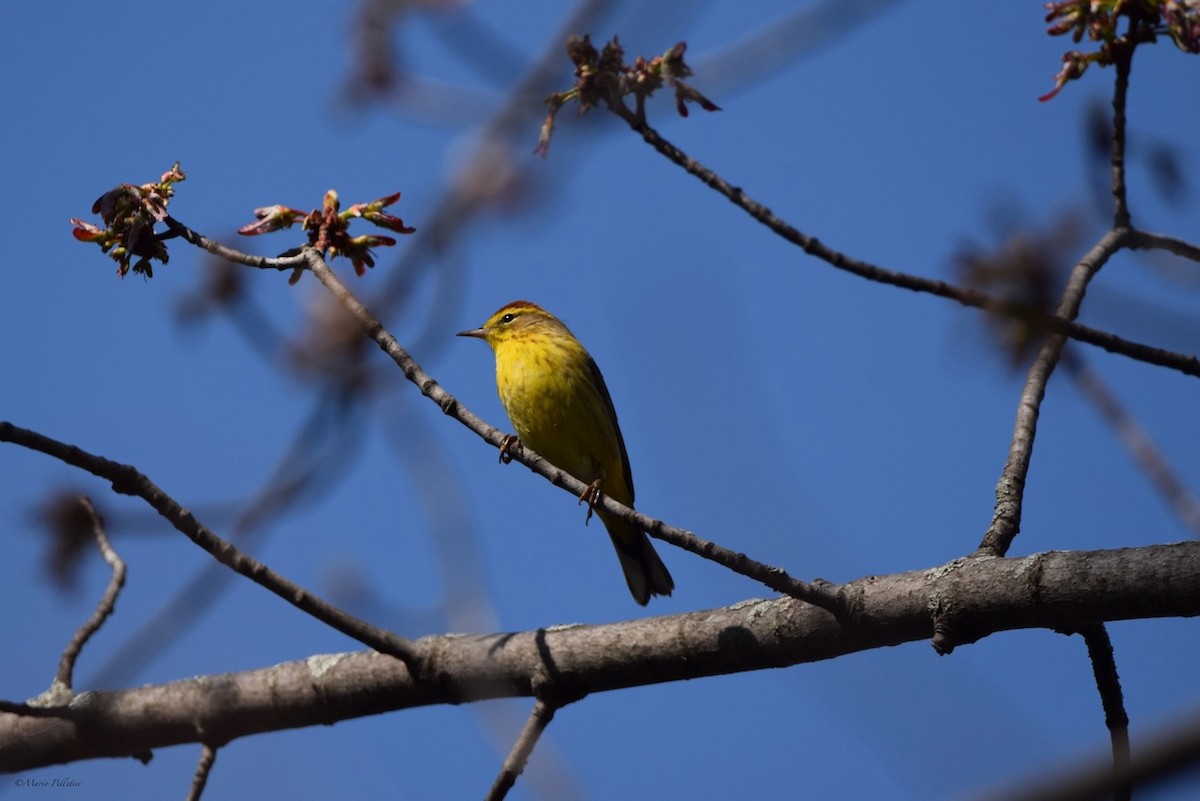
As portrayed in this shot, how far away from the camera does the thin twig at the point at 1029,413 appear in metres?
3.63

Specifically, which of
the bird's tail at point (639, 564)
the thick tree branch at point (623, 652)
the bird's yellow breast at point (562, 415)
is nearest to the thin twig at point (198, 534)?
the thick tree branch at point (623, 652)

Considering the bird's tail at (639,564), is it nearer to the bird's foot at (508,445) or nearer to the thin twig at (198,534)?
the bird's foot at (508,445)

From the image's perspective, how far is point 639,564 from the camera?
23.3ft

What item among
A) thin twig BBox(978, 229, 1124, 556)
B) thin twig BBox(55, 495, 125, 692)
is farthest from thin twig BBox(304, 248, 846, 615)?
thin twig BBox(55, 495, 125, 692)

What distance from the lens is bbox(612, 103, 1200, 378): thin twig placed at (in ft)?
9.92

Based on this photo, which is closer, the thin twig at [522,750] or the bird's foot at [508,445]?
the thin twig at [522,750]

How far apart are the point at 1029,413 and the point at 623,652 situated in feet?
5.38

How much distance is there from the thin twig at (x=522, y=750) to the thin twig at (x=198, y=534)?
1.82 ft

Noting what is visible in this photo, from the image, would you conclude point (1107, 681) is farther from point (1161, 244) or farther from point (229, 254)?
point (229, 254)

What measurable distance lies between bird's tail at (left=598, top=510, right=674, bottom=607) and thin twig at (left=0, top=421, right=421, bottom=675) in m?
3.35

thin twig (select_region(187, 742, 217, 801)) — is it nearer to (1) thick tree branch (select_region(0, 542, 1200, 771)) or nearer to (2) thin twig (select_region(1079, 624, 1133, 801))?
(1) thick tree branch (select_region(0, 542, 1200, 771))

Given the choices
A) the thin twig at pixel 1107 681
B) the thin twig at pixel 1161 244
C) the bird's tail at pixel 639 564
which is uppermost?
the bird's tail at pixel 639 564

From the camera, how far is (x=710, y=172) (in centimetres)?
419

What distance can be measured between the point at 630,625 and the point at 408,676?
2.79ft
